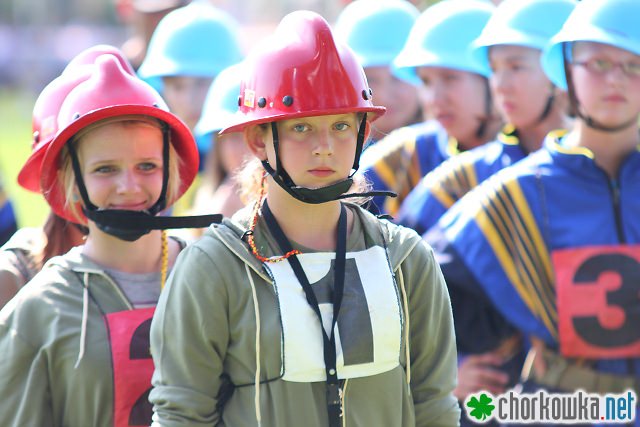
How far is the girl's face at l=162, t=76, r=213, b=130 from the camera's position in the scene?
7727mm

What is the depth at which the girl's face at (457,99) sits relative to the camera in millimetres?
6195

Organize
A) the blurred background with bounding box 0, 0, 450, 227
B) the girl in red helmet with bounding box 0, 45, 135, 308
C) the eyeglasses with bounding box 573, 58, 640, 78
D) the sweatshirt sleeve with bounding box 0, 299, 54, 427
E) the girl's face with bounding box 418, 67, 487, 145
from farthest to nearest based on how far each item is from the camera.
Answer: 1. the blurred background with bounding box 0, 0, 450, 227
2. the girl's face with bounding box 418, 67, 487, 145
3. the eyeglasses with bounding box 573, 58, 640, 78
4. the girl in red helmet with bounding box 0, 45, 135, 308
5. the sweatshirt sleeve with bounding box 0, 299, 54, 427

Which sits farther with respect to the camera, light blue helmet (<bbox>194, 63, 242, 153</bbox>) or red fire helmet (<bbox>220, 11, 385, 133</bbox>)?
light blue helmet (<bbox>194, 63, 242, 153</bbox>)

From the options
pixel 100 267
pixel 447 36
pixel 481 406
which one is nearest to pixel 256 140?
pixel 100 267

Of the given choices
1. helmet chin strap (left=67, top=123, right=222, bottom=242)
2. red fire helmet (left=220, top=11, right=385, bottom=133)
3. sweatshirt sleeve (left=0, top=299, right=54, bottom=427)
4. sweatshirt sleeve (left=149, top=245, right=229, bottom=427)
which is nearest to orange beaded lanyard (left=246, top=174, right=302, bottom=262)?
sweatshirt sleeve (left=149, top=245, right=229, bottom=427)

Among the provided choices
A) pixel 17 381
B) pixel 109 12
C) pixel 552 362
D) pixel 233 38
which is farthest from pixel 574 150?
pixel 109 12

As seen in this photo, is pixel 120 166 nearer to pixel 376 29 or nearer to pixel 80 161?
pixel 80 161

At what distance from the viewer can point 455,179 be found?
5750 millimetres

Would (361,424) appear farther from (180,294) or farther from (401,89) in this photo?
(401,89)

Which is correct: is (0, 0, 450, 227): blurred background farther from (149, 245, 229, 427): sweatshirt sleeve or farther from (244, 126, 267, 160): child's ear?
(149, 245, 229, 427): sweatshirt sleeve

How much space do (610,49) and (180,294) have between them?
8.16ft

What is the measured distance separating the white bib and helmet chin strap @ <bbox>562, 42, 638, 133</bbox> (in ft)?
6.24

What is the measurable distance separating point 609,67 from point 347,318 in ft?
7.22

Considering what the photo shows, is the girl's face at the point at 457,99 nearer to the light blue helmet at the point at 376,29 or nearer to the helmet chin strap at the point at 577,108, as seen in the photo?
the light blue helmet at the point at 376,29
